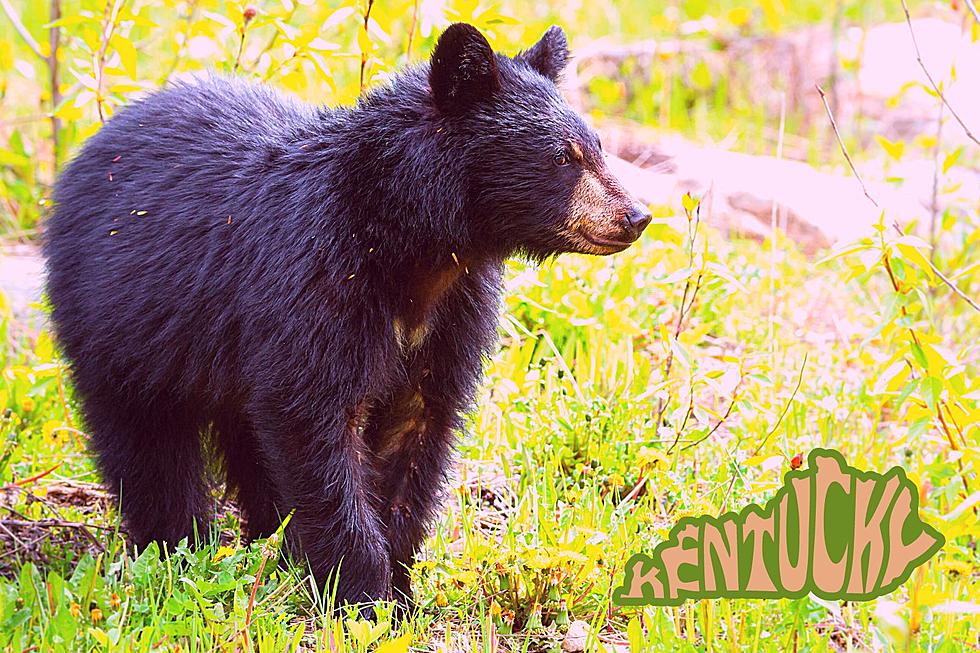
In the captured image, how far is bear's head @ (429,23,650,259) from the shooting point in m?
3.28

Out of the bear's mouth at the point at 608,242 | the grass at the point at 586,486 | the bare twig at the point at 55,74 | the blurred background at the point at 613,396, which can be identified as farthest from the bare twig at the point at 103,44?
the bear's mouth at the point at 608,242

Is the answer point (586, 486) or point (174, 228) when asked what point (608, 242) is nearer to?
point (586, 486)

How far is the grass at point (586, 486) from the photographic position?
10.2ft

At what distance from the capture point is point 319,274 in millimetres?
3307

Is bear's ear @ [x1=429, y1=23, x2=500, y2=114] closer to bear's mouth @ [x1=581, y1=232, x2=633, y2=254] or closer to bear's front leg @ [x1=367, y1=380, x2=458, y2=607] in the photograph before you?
bear's mouth @ [x1=581, y1=232, x2=633, y2=254]

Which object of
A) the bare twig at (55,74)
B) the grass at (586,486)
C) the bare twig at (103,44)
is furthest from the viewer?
the bare twig at (55,74)

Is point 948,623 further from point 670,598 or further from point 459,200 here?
point 459,200

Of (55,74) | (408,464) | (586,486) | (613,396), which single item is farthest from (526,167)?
(55,74)

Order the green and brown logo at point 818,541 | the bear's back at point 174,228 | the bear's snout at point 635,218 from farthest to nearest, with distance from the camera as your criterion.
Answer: the bear's back at point 174,228 < the bear's snout at point 635,218 < the green and brown logo at point 818,541

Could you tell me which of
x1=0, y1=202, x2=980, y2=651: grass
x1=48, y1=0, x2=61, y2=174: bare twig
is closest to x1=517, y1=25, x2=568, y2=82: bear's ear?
x1=0, y1=202, x2=980, y2=651: grass

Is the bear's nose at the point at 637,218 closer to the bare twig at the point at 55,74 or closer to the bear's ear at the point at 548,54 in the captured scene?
the bear's ear at the point at 548,54

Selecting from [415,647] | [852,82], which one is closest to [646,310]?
[415,647]

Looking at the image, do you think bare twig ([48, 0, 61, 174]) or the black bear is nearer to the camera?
the black bear

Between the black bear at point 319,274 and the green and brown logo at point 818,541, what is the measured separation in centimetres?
88
